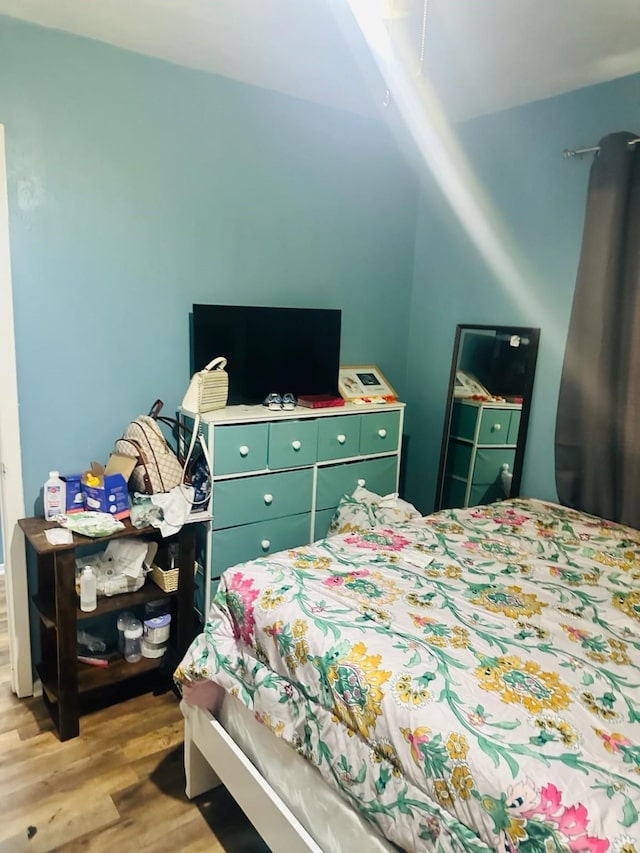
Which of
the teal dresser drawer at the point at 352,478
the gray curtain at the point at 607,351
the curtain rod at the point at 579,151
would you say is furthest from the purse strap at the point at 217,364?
the curtain rod at the point at 579,151

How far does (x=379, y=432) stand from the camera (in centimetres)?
303

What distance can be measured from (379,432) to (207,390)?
954mm

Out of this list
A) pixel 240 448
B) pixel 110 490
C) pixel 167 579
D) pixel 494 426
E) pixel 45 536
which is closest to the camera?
pixel 45 536

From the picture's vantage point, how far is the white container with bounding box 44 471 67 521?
2295 mm

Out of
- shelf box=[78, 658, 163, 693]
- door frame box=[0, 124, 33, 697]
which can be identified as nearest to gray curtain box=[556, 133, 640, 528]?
shelf box=[78, 658, 163, 693]

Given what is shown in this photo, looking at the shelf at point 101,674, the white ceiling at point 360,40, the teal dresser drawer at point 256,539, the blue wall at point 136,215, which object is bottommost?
the shelf at point 101,674

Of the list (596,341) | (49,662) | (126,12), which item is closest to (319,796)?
(49,662)

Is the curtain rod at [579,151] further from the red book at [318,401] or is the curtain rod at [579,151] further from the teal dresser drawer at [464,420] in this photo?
the red book at [318,401]

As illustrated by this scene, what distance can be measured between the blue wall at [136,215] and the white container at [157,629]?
66cm

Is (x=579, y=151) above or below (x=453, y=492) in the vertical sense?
above

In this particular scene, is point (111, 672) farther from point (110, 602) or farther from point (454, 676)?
point (454, 676)

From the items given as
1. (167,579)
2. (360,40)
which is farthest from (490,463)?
(360,40)

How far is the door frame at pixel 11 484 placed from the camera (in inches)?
85.0

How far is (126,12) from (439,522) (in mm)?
2171
